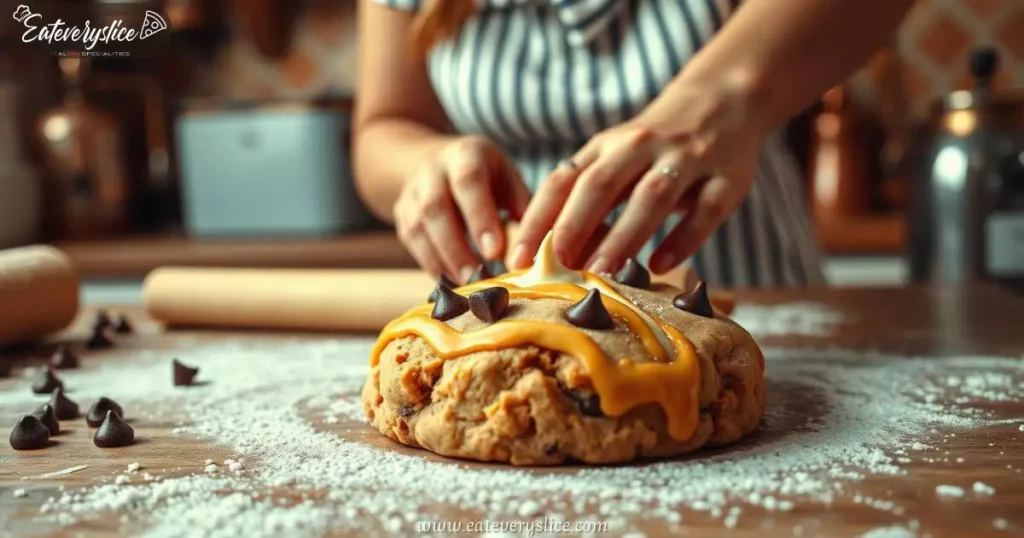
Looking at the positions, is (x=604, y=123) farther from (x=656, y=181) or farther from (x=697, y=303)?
(x=697, y=303)

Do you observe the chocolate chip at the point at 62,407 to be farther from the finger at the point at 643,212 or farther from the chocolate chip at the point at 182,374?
the finger at the point at 643,212

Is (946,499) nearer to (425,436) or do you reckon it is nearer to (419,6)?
(425,436)

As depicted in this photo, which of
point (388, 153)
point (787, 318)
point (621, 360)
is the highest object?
point (388, 153)

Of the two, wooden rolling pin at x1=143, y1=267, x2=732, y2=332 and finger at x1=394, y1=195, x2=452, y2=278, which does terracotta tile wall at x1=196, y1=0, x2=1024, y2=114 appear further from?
finger at x1=394, y1=195, x2=452, y2=278

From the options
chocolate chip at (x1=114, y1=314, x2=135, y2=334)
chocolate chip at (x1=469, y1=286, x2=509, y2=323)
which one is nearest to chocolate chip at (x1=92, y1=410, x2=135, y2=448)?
chocolate chip at (x1=469, y1=286, x2=509, y2=323)

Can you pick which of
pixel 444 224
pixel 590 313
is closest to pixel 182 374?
pixel 444 224

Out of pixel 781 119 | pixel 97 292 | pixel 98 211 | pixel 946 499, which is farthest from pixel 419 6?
pixel 98 211
